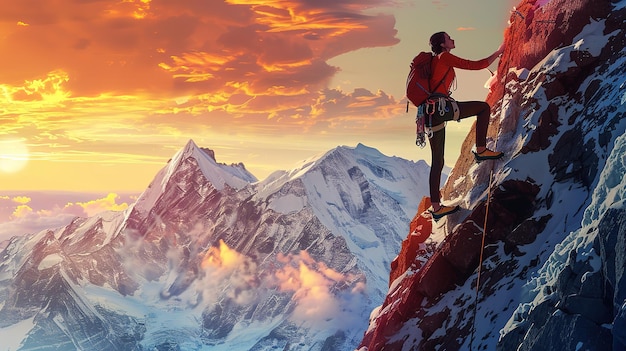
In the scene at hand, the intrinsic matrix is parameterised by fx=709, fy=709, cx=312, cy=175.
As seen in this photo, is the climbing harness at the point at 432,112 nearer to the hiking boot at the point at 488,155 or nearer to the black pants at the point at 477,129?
the black pants at the point at 477,129

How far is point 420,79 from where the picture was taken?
21.1m

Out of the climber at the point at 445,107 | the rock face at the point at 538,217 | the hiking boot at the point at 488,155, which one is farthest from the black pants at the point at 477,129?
the rock face at the point at 538,217

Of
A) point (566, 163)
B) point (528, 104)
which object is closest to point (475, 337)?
point (566, 163)

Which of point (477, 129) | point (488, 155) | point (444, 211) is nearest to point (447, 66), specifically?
point (477, 129)

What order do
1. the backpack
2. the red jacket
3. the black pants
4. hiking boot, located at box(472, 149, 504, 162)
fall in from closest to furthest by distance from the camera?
the red jacket, the backpack, the black pants, hiking boot, located at box(472, 149, 504, 162)

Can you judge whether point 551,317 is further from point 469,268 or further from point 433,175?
point 433,175

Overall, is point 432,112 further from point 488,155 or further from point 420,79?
point 488,155

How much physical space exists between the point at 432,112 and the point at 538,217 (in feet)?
14.3

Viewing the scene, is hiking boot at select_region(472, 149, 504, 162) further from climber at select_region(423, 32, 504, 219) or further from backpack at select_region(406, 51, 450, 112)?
backpack at select_region(406, 51, 450, 112)

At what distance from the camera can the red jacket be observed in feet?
66.7

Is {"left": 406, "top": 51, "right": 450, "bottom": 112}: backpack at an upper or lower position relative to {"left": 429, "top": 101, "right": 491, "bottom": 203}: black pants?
upper

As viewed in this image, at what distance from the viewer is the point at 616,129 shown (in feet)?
63.2

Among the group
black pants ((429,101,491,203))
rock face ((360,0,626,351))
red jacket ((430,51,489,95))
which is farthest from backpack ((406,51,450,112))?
rock face ((360,0,626,351))

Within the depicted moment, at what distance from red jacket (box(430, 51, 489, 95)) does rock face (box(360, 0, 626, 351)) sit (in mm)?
3297
